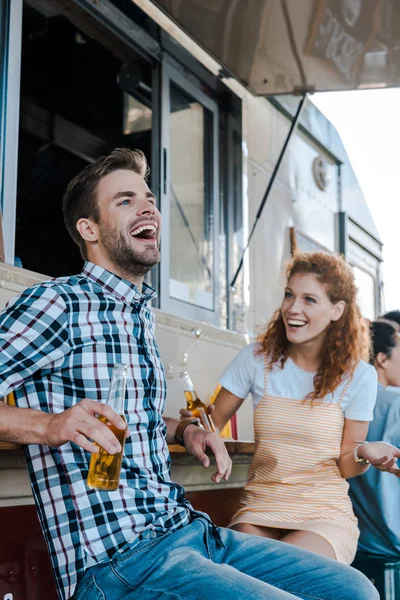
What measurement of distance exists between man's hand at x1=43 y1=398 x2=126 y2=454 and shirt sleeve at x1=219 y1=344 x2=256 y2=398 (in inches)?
49.5

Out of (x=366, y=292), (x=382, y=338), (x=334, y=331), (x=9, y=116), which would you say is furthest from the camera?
(x=366, y=292)

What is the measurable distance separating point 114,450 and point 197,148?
3.50 meters

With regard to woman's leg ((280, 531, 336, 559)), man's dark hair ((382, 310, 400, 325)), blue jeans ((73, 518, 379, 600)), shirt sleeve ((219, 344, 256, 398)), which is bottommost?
woman's leg ((280, 531, 336, 559))

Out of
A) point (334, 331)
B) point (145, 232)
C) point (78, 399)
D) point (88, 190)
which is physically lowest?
A: point (78, 399)

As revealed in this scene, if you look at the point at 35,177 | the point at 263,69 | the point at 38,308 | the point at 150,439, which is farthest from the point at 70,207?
the point at 35,177

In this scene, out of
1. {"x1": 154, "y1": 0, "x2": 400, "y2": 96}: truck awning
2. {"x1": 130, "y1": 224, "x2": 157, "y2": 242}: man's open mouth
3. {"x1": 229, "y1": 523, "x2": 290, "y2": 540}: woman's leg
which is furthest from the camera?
{"x1": 154, "y1": 0, "x2": 400, "y2": 96}: truck awning

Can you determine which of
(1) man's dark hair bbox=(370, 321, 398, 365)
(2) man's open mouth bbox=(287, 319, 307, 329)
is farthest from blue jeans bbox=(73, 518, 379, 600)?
(1) man's dark hair bbox=(370, 321, 398, 365)

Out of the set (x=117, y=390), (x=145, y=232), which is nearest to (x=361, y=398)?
(x=145, y=232)

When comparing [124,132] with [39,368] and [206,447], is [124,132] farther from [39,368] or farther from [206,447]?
[39,368]

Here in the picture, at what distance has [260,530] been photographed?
234 cm

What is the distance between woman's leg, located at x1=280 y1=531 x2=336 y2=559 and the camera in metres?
2.22

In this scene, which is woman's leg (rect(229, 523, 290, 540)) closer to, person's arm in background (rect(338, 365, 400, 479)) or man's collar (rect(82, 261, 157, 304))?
person's arm in background (rect(338, 365, 400, 479))

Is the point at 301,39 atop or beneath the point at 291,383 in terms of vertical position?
atop

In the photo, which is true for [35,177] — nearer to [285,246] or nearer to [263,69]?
[285,246]
